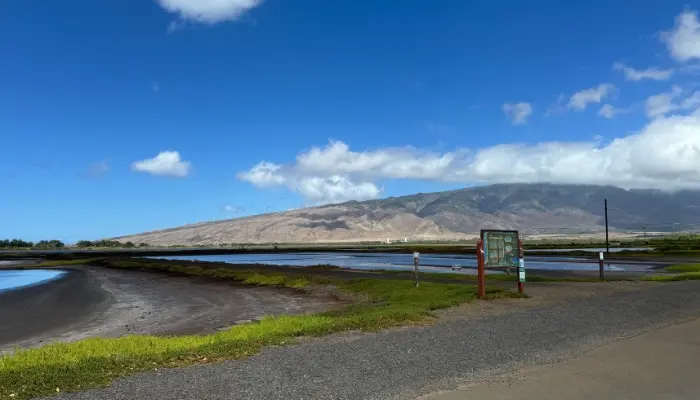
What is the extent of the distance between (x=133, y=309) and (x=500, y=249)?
18.2 metres

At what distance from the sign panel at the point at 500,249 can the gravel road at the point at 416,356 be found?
4067 millimetres

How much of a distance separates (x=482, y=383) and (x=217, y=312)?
17.9 m

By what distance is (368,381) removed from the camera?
862 centimetres

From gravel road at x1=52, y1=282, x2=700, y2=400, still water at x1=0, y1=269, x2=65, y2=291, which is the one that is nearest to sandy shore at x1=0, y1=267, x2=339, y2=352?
still water at x1=0, y1=269, x2=65, y2=291

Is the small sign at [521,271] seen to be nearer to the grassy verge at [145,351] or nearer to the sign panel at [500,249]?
the sign panel at [500,249]

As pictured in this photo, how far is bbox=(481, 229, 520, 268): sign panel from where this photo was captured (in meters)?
21.2

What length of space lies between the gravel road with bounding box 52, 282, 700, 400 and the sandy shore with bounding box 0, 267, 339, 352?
351 inches

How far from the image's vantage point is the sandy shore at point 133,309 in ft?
65.6

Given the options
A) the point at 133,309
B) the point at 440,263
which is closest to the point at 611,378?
the point at 133,309

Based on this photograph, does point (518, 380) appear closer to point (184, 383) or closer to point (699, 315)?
point (184, 383)

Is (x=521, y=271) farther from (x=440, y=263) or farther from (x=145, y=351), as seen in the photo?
(x=440, y=263)

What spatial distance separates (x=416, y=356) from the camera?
10352mm

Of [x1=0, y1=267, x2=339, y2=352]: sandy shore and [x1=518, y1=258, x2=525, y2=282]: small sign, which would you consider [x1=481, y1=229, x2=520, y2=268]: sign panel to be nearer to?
[x1=518, y1=258, x2=525, y2=282]: small sign

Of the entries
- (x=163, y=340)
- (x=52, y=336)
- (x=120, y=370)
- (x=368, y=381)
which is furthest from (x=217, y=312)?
(x=368, y=381)
